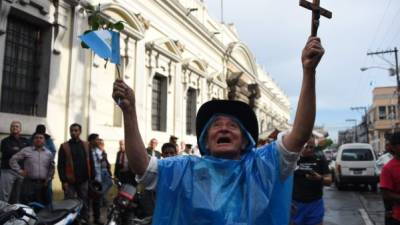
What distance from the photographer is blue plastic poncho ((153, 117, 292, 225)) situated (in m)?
2.21

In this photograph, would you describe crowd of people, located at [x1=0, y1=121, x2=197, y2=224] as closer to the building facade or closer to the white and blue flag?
the white and blue flag

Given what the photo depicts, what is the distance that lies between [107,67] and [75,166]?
5.49 meters

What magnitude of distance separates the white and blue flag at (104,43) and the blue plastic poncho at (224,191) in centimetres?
75

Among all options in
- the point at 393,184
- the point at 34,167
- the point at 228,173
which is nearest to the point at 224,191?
the point at 228,173

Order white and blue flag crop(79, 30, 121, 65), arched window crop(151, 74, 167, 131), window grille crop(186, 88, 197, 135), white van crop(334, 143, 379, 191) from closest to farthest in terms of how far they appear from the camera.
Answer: white and blue flag crop(79, 30, 121, 65) < arched window crop(151, 74, 167, 131) < white van crop(334, 143, 379, 191) < window grille crop(186, 88, 197, 135)

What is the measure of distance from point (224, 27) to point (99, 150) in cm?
1757

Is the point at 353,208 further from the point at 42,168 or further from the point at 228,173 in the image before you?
the point at 228,173

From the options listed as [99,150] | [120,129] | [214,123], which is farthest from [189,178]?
[120,129]

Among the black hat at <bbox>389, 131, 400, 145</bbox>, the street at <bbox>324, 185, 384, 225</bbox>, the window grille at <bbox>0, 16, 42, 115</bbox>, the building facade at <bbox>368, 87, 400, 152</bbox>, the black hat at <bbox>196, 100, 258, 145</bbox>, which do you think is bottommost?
the street at <bbox>324, 185, 384, 225</bbox>

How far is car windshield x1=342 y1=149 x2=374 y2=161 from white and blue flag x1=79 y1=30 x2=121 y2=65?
16.9 m

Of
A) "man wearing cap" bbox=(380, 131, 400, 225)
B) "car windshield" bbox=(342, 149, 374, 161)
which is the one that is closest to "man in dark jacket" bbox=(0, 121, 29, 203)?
"man wearing cap" bbox=(380, 131, 400, 225)

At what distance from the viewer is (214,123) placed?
2594 millimetres

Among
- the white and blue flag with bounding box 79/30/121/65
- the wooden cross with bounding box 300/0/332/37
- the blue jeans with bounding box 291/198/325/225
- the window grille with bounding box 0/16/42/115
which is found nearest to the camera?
the wooden cross with bounding box 300/0/332/37

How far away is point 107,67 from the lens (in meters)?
13.3
